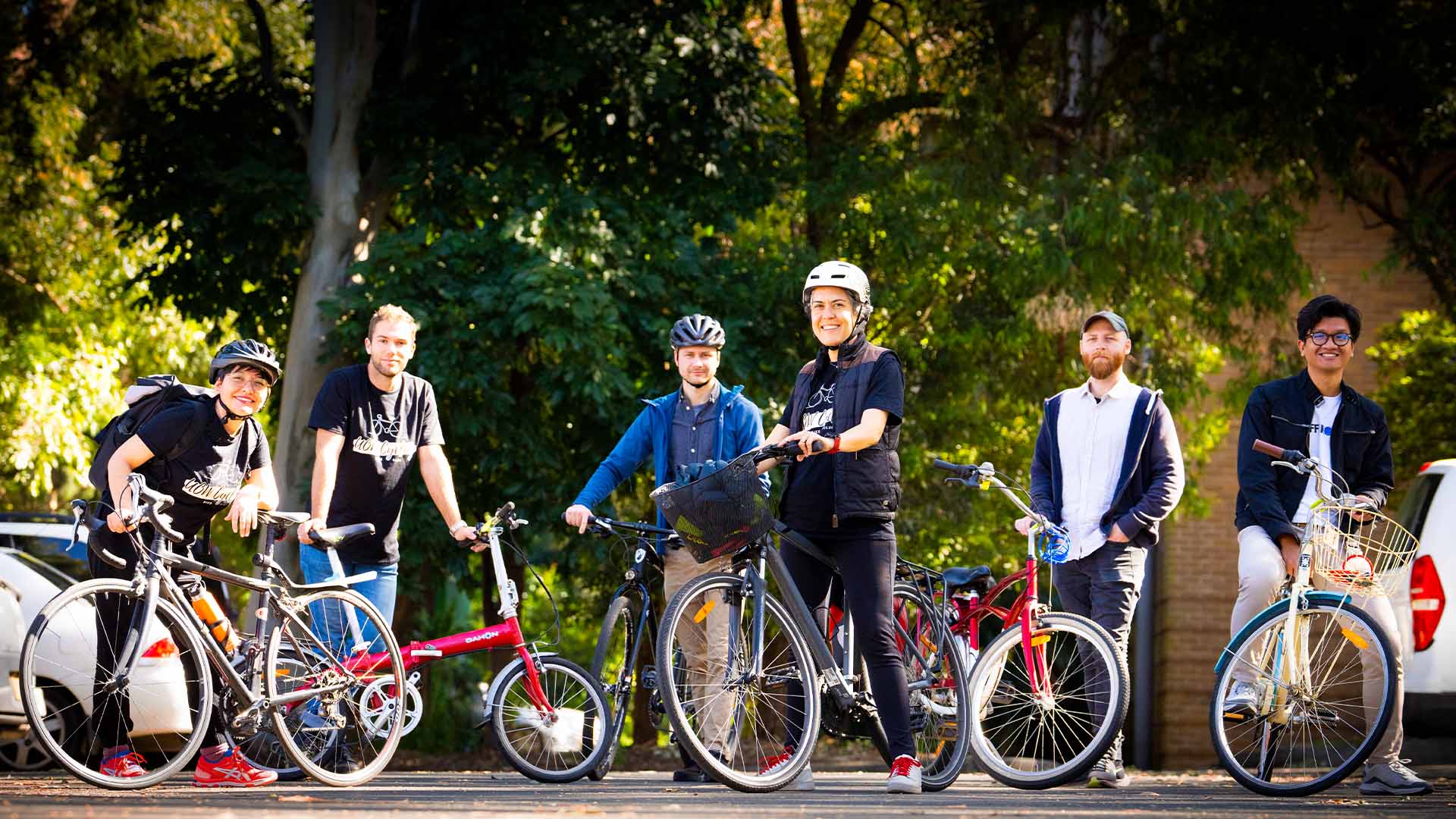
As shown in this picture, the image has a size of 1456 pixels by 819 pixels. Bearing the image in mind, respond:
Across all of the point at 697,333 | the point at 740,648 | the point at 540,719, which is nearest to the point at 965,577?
the point at 697,333

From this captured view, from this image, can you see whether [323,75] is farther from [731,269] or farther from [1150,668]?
[1150,668]

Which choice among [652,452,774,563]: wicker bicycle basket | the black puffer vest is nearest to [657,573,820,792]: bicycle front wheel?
[652,452,774,563]: wicker bicycle basket

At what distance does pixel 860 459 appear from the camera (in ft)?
21.4

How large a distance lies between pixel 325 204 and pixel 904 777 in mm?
9362

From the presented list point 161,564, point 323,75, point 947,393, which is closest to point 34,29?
point 323,75

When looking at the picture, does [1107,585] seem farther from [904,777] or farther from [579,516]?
[579,516]

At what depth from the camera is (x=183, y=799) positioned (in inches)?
238

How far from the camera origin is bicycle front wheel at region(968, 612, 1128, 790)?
662 cm

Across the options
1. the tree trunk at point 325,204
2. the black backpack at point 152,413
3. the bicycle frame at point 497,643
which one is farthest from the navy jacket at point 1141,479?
the tree trunk at point 325,204

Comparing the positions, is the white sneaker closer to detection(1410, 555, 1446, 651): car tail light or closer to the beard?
the beard

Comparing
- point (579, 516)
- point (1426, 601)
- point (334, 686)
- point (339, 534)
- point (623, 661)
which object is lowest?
point (334, 686)

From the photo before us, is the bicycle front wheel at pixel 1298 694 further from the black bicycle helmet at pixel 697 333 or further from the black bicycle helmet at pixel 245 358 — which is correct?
the black bicycle helmet at pixel 245 358

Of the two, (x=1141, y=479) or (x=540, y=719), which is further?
(x=1141, y=479)

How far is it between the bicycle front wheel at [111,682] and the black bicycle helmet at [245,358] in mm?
1033
